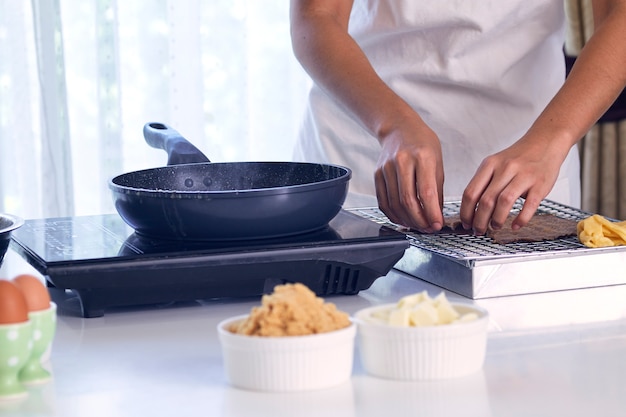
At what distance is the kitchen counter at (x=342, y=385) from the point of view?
73 cm

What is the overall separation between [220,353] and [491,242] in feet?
1.36

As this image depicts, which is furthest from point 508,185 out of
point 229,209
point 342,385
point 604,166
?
point 604,166

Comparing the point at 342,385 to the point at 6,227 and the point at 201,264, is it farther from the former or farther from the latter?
the point at 6,227

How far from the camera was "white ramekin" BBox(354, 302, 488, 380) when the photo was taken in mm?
773

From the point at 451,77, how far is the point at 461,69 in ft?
0.07

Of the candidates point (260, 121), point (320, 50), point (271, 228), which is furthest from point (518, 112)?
point (260, 121)

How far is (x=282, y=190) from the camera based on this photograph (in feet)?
3.30

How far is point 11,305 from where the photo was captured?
0.74 meters

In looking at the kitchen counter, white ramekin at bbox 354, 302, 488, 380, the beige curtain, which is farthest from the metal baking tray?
the beige curtain

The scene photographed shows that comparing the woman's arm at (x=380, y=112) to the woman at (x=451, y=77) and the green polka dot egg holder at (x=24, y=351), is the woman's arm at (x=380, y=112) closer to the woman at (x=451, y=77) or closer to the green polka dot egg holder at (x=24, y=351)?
the woman at (x=451, y=77)

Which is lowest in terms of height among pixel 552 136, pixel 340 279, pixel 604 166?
pixel 604 166

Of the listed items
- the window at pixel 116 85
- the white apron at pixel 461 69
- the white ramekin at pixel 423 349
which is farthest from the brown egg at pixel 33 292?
the window at pixel 116 85

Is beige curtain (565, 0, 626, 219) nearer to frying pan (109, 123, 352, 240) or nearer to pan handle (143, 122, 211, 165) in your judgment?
pan handle (143, 122, 211, 165)

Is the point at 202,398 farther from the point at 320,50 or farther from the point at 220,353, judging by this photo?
the point at 320,50
